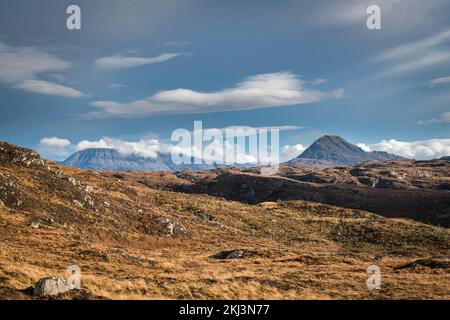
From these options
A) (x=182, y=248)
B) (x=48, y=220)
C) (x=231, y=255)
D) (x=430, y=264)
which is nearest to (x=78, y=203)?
(x=48, y=220)

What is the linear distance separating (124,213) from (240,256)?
24785 mm

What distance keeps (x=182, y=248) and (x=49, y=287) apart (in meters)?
33.0

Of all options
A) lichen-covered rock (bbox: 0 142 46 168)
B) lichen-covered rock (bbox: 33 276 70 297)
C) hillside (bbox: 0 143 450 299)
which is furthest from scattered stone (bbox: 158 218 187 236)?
lichen-covered rock (bbox: 33 276 70 297)

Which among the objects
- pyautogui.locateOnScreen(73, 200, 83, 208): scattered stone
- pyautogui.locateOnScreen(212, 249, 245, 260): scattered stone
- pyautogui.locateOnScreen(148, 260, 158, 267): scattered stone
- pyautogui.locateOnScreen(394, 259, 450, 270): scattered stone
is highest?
pyautogui.locateOnScreen(73, 200, 83, 208): scattered stone

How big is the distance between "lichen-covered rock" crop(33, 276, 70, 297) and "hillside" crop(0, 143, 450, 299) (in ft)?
1.69

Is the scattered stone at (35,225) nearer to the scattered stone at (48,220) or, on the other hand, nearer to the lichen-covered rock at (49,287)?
the scattered stone at (48,220)

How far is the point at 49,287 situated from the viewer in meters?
18.0

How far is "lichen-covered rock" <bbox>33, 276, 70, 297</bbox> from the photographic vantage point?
58.4ft

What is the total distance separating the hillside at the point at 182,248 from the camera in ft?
77.1

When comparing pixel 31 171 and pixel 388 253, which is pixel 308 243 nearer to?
pixel 388 253

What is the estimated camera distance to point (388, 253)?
5509cm

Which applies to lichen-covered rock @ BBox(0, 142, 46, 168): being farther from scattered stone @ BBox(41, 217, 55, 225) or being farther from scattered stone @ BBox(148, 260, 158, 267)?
scattered stone @ BBox(148, 260, 158, 267)
